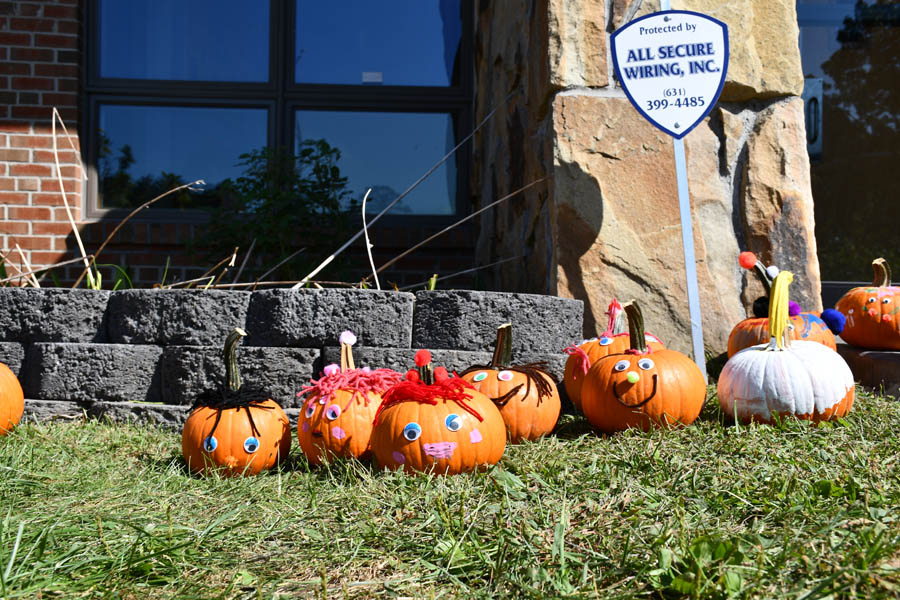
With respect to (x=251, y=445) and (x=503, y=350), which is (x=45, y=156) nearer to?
(x=251, y=445)

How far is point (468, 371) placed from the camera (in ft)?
8.92

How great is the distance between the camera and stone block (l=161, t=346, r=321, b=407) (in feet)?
9.71

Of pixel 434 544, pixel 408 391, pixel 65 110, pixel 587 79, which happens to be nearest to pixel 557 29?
pixel 587 79

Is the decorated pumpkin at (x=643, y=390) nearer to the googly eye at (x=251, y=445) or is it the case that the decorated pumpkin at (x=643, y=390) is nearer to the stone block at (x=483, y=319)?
the stone block at (x=483, y=319)

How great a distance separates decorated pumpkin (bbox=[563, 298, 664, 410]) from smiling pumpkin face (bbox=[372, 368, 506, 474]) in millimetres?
677

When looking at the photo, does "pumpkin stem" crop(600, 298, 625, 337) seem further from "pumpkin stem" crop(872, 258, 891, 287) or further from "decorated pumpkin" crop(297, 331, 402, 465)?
"pumpkin stem" crop(872, 258, 891, 287)

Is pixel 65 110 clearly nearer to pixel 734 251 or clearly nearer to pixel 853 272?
pixel 734 251

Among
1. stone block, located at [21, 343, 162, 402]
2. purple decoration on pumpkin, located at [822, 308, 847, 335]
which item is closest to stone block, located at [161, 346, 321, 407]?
stone block, located at [21, 343, 162, 402]

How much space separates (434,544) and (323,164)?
3.10 metres

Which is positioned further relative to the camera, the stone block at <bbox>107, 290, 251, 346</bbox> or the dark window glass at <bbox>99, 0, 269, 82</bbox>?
Result: the dark window glass at <bbox>99, 0, 269, 82</bbox>

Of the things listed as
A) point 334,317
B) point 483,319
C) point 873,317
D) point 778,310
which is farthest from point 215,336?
point 873,317

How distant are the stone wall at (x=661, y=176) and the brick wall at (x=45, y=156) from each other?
57.8 inches

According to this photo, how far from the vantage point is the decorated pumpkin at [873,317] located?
3.27 meters

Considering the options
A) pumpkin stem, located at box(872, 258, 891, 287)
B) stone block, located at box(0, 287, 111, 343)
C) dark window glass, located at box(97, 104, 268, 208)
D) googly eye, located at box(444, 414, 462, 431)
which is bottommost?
googly eye, located at box(444, 414, 462, 431)
